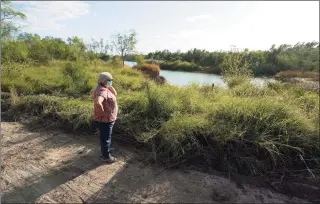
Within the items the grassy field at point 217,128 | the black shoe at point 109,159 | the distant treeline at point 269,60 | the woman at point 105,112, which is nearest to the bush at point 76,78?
the grassy field at point 217,128

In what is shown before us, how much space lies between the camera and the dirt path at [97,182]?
111 inches

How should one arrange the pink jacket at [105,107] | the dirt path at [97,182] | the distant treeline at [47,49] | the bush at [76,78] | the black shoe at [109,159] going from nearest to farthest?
1. the dirt path at [97,182]
2. the pink jacket at [105,107]
3. the black shoe at [109,159]
4. the bush at [76,78]
5. the distant treeline at [47,49]

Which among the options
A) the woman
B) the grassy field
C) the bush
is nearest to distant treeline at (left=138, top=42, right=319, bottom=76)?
the grassy field

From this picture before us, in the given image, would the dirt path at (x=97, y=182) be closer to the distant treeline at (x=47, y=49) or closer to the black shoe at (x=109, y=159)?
the black shoe at (x=109, y=159)

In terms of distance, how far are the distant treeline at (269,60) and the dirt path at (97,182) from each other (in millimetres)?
4900

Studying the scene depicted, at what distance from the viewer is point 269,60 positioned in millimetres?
21062

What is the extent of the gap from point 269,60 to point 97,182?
21.1 m

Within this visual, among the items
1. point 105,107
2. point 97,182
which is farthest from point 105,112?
point 97,182

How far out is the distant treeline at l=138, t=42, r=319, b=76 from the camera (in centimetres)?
1475

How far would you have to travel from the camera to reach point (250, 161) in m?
3.47

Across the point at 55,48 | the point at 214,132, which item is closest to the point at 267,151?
the point at 214,132

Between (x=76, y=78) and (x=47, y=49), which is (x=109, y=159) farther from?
(x=47, y=49)

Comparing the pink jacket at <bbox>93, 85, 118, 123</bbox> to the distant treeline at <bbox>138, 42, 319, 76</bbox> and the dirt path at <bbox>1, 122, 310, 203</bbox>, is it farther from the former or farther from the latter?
the distant treeline at <bbox>138, 42, 319, 76</bbox>

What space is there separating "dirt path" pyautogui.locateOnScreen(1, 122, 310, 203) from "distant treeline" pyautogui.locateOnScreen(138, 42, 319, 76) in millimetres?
4900
